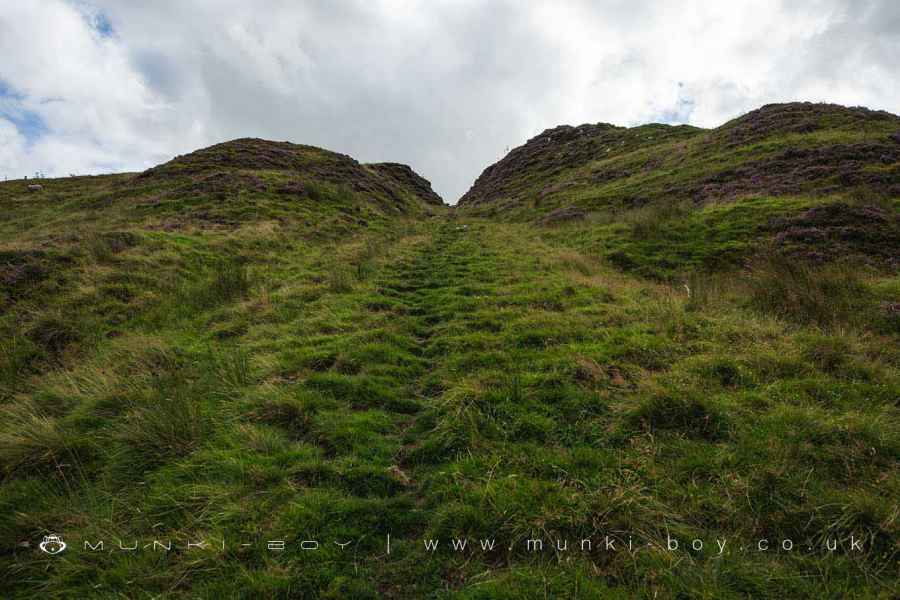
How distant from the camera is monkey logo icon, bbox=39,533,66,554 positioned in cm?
343

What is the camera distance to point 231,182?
27.7 meters

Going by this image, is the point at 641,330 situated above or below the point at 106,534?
above

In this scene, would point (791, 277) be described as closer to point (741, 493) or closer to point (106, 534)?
point (741, 493)

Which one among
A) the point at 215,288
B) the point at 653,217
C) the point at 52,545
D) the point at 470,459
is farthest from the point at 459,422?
the point at 653,217

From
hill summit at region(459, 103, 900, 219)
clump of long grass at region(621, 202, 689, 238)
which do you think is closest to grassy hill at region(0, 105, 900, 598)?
clump of long grass at region(621, 202, 689, 238)

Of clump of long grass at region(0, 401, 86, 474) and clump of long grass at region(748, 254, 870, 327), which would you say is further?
clump of long grass at region(748, 254, 870, 327)

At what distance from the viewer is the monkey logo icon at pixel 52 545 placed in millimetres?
3434

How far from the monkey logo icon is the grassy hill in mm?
70

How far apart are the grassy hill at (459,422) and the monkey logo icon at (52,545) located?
0.07m

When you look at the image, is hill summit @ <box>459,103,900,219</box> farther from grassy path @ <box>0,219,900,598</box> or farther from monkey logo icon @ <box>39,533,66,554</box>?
monkey logo icon @ <box>39,533,66,554</box>

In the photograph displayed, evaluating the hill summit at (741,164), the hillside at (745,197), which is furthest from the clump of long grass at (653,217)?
the hill summit at (741,164)

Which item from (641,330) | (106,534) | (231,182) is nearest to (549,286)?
(641,330)

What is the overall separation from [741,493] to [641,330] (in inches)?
173

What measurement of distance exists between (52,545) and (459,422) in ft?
14.0
